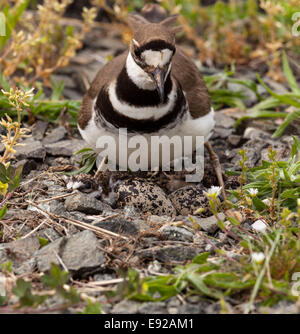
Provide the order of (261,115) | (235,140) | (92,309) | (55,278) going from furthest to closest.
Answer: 1. (261,115)
2. (235,140)
3. (55,278)
4. (92,309)

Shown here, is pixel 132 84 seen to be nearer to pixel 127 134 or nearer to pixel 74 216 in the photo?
pixel 127 134

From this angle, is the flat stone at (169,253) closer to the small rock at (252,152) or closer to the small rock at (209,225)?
the small rock at (209,225)

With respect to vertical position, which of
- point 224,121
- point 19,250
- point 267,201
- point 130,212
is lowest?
point 224,121

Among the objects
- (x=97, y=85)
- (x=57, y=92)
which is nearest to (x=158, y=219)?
(x=97, y=85)

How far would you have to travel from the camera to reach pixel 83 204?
3.83 m

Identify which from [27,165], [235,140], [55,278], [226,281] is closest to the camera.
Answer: [55,278]

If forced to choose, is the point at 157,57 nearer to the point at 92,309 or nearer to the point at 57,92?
the point at 92,309

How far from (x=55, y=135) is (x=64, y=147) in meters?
0.32

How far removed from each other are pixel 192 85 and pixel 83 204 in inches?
57.8

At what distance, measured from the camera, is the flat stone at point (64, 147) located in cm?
482

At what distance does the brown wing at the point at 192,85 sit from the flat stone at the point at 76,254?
147cm

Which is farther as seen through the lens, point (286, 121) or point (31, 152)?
point (286, 121)

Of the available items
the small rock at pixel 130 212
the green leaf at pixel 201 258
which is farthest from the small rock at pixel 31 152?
the green leaf at pixel 201 258

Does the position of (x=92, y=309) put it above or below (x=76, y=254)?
above
